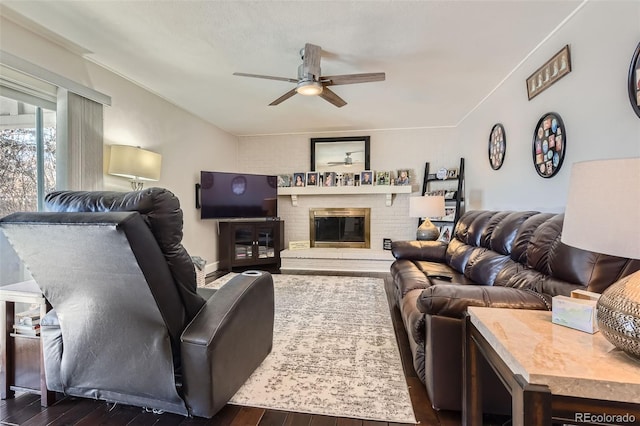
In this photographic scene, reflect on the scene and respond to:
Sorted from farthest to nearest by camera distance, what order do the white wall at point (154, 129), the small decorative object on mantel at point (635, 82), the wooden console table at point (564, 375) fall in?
the white wall at point (154, 129) < the small decorative object on mantel at point (635, 82) < the wooden console table at point (564, 375)

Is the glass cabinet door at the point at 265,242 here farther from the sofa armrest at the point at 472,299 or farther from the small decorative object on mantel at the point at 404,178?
the sofa armrest at the point at 472,299

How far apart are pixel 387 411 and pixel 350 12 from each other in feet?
8.00

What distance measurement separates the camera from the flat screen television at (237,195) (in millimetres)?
4371

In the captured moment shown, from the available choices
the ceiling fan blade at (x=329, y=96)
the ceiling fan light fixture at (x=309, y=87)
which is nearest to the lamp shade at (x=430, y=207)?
the ceiling fan blade at (x=329, y=96)

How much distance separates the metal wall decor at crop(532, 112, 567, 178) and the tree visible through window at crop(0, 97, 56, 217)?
13.3ft

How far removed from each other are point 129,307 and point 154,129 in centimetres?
289

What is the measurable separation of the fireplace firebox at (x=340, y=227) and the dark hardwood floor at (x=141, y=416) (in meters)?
3.69

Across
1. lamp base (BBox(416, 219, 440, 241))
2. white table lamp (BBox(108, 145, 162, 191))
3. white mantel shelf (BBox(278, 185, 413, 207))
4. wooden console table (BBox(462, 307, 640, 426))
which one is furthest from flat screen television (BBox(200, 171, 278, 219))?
wooden console table (BBox(462, 307, 640, 426))

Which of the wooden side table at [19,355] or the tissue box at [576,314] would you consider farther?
the wooden side table at [19,355]

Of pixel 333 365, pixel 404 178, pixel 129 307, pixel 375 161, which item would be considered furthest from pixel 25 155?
pixel 404 178

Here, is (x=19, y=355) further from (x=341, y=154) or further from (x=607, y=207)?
(x=341, y=154)

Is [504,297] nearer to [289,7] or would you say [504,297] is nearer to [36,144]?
[289,7]

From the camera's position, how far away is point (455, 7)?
6.34ft

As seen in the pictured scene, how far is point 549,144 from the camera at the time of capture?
2.30m
